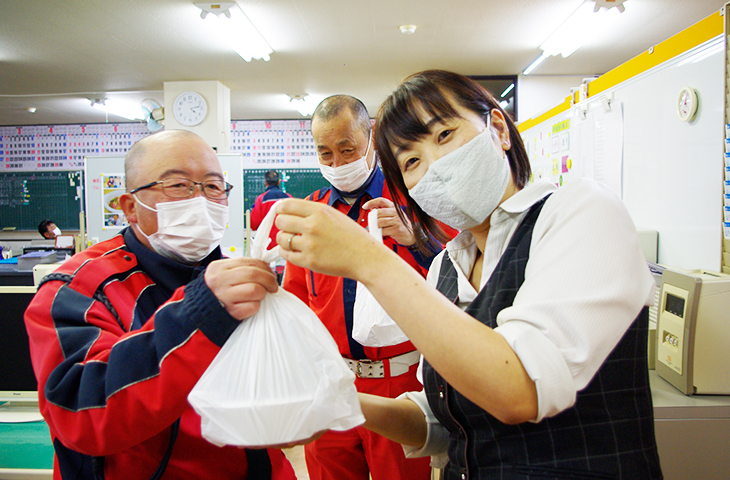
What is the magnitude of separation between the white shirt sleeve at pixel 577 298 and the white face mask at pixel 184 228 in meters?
0.78

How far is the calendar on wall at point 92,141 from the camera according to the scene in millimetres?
8109

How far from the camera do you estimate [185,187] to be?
1094mm

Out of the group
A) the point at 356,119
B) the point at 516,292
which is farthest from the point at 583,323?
the point at 356,119

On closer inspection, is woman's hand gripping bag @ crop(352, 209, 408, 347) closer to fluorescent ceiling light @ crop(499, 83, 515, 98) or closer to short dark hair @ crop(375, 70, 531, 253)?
short dark hair @ crop(375, 70, 531, 253)

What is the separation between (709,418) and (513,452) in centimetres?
112

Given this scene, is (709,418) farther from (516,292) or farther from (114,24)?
(114,24)

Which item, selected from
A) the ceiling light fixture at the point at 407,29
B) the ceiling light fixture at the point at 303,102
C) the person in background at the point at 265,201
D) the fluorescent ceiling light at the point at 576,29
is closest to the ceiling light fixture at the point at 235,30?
the ceiling light fixture at the point at 407,29

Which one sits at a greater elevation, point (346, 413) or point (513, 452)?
point (346, 413)

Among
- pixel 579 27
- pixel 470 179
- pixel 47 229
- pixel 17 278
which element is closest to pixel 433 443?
pixel 470 179

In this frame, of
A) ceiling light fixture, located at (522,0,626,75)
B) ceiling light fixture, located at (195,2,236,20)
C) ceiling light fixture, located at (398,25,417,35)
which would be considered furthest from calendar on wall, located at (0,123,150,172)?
ceiling light fixture, located at (522,0,626,75)

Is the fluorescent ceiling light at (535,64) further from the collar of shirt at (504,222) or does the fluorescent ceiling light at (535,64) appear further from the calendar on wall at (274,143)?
the collar of shirt at (504,222)

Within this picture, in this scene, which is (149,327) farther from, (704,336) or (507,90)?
(507,90)

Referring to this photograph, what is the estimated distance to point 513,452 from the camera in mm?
766

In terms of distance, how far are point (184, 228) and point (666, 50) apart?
8.15ft
